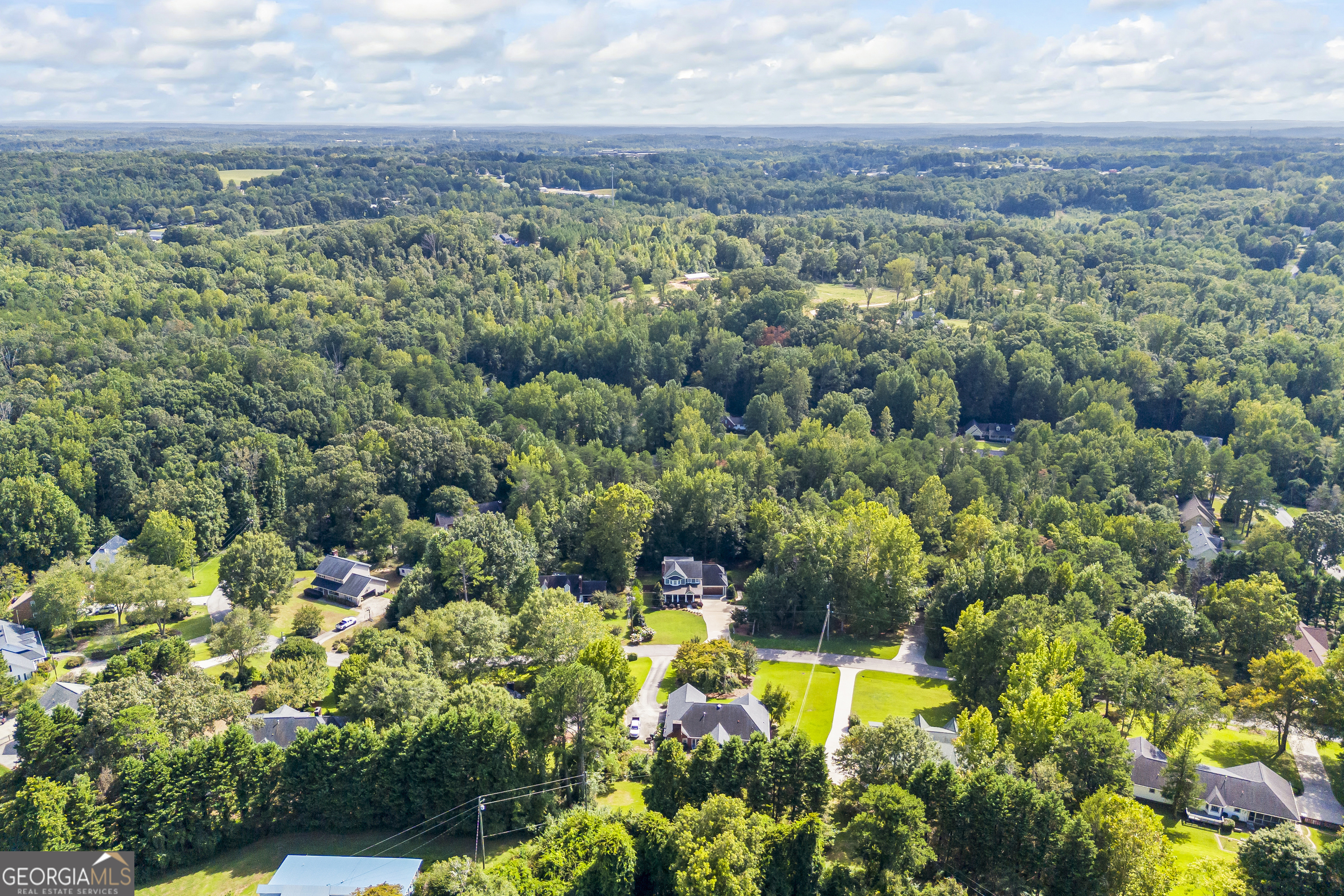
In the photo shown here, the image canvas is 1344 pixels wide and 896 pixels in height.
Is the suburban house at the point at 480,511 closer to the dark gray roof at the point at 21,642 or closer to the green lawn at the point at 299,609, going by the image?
the green lawn at the point at 299,609

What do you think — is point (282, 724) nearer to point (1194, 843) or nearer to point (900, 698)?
point (900, 698)

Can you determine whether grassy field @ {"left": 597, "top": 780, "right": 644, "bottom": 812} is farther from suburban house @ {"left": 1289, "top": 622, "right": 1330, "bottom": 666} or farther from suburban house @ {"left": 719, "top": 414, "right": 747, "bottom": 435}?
suburban house @ {"left": 719, "top": 414, "right": 747, "bottom": 435}

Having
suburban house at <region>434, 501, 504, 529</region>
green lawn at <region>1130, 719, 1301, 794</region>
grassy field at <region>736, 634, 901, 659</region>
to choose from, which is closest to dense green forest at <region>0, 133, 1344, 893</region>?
grassy field at <region>736, 634, 901, 659</region>

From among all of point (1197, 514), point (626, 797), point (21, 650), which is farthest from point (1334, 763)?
point (21, 650)

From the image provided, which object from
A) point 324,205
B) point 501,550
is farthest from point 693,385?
point 324,205

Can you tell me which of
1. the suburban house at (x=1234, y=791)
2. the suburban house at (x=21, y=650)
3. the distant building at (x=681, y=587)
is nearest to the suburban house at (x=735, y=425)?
the distant building at (x=681, y=587)

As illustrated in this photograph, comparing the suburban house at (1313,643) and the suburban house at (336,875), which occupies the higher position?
the suburban house at (336,875)
